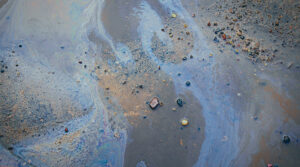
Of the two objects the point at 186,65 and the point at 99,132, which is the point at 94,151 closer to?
the point at 99,132

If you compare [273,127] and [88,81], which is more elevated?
[88,81]

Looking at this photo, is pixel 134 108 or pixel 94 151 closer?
pixel 94 151

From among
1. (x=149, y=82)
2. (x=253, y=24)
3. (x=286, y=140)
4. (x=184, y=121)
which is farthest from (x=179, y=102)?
(x=253, y=24)

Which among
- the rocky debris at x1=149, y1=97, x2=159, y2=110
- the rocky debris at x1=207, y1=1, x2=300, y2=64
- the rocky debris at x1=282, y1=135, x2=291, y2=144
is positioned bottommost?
the rocky debris at x1=282, y1=135, x2=291, y2=144

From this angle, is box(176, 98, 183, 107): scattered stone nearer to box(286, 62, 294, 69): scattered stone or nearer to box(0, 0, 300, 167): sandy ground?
box(0, 0, 300, 167): sandy ground

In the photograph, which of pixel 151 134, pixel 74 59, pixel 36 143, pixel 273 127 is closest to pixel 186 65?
pixel 151 134

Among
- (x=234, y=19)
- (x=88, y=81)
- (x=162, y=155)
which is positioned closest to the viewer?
(x=162, y=155)

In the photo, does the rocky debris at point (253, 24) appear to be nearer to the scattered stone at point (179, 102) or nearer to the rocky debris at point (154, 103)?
the scattered stone at point (179, 102)

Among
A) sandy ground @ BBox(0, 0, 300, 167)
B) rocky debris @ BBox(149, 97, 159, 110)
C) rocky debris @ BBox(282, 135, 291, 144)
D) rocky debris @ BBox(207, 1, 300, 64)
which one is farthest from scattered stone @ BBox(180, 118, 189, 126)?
rocky debris @ BBox(207, 1, 300, 64)

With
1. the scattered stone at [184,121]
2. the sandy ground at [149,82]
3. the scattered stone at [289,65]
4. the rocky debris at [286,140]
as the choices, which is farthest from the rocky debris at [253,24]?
the scattered stone at [184,121]

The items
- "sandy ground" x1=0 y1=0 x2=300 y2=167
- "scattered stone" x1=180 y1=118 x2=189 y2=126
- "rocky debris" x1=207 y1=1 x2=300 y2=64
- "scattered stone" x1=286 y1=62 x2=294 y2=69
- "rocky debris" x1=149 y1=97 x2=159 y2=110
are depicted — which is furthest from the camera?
"rocky debris" x1=207 y1=1 x2=300 y2=64
